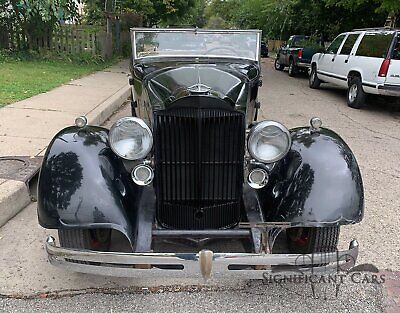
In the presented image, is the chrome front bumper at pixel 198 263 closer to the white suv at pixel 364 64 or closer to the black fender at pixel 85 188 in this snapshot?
the black fender at pixel 85 188

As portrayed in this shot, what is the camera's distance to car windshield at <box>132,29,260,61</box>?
4891 millimetres

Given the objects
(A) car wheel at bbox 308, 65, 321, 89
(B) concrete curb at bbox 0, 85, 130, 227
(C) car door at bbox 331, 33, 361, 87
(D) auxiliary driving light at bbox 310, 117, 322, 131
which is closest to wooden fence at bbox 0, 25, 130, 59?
(A) car wheel at bbox 308, 65, 321, 89

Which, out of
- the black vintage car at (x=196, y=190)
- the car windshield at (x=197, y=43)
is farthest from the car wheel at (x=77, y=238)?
the car windshield at (x=197, y=43)

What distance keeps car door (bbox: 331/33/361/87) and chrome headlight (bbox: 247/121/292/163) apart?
847 cm

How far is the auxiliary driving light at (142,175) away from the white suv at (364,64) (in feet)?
25.3

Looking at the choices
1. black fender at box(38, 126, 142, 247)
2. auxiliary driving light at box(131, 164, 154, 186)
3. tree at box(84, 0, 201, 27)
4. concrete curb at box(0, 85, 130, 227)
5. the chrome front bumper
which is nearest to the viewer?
the chrome front bumper

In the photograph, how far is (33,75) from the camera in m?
10.8

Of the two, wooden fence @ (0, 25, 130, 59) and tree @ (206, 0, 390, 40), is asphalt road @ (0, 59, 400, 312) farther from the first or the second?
wooden fence @ (0, 25, 130, 59)

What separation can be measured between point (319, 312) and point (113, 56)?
15.8 metres

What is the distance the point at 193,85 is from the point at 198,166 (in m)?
0.68

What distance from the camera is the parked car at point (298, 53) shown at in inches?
630

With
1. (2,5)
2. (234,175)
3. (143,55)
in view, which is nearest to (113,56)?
(2,5)

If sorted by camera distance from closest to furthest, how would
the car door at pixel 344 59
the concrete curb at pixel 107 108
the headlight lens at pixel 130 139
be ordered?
the headlight lens at pixel 130 139, the concrete curb at pixel 107 108, the car door at pixel 344 59

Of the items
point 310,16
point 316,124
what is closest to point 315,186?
point 316,124
